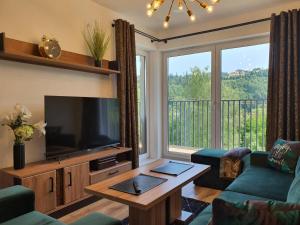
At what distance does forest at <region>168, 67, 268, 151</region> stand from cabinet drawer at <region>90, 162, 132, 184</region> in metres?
1.62

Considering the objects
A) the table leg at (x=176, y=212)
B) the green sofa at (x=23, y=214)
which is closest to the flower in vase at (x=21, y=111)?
the green sofa at (x=23, y=214)

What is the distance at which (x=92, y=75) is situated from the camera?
326cm

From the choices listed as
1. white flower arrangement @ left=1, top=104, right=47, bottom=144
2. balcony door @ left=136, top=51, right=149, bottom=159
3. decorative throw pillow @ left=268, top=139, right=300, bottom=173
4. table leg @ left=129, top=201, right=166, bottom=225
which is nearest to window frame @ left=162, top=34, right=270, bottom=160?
balcony door @ left=136, top=51, right=149, bottom=159

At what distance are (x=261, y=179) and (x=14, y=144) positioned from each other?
7.80ft

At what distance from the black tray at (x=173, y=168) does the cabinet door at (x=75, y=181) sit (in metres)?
0.83

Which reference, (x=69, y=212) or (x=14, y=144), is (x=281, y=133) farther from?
(x=14, y=144)

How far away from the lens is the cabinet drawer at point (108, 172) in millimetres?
2747

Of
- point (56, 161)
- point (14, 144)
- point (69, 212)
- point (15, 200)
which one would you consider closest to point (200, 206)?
point (69, 212)

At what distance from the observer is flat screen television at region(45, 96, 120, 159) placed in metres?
2.54

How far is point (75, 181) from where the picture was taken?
2547 millimetres

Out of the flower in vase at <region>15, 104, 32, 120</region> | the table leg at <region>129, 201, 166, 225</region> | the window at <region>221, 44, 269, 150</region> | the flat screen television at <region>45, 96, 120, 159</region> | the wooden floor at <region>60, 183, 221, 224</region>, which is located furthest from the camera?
the window at <region>221, 44, 269, 150</region>

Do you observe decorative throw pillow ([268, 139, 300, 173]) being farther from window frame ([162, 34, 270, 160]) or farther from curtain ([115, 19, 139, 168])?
curtain ([115, 19, 139, 168])

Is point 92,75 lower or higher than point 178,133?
higher

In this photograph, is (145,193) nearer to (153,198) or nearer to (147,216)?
(153,198)
